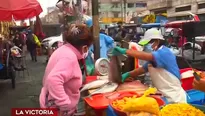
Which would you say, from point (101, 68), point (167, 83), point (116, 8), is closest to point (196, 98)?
point (167, 83)

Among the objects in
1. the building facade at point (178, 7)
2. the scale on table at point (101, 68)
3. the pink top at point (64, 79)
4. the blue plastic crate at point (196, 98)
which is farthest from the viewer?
the building facade at point (178, 7)

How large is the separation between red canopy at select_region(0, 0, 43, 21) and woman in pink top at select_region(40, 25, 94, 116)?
3343 millimetres

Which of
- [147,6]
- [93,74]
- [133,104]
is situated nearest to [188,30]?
[93,74]

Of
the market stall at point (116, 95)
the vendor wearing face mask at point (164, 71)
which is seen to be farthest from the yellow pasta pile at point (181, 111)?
the vendor wearing face mask at point (164, 71)

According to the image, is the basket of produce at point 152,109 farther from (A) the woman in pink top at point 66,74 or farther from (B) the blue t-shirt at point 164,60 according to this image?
(B) the blue t-shirt at point 164,60

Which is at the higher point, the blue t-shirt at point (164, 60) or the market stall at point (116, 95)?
the blue t-shirt at point (164, 60)

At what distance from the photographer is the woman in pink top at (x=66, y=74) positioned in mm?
2510

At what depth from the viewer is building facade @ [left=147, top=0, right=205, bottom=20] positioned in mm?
25969

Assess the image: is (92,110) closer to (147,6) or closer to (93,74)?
(93,74)

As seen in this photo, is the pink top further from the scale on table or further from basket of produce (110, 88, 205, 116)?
the scale on table

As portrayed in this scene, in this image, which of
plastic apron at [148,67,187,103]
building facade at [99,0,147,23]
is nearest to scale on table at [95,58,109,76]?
plastic apron at [148,67,187,103]

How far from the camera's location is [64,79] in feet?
8.38

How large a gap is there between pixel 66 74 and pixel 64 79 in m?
0.05

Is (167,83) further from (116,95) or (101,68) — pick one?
(101,68)
